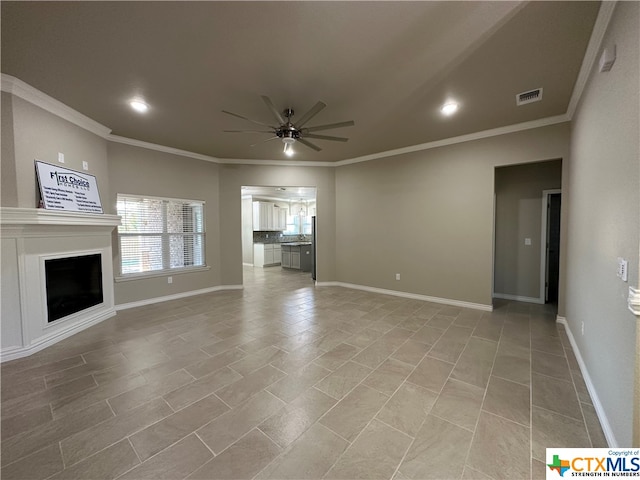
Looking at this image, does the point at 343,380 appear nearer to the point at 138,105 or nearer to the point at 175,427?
the point at 175,427

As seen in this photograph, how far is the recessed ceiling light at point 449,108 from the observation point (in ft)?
10.4

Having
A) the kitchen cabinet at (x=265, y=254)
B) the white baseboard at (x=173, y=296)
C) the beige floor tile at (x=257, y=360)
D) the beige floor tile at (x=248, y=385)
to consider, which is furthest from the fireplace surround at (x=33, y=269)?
the kitchen cabinet at (x=265, y=254)

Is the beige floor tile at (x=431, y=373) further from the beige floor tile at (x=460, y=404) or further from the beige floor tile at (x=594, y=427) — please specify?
the beige floor tile at (x=594, y=427)

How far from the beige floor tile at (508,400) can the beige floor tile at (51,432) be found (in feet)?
9.52

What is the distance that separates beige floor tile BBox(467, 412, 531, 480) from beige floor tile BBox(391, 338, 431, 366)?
86 cm

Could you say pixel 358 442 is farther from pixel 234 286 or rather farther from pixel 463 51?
pixel 234 286

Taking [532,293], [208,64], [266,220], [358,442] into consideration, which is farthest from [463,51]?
[266,220]

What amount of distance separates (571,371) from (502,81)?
2960mm

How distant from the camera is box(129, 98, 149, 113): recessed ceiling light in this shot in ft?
10.1

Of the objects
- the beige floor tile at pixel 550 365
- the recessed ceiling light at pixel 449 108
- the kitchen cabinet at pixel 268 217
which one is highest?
the recessed ceiling light at pixel 449 108

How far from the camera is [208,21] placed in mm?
1900

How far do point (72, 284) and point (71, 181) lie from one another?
4.60 ft

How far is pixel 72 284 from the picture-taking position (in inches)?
137

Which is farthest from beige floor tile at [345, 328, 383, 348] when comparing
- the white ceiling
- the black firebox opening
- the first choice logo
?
the first choice logo
